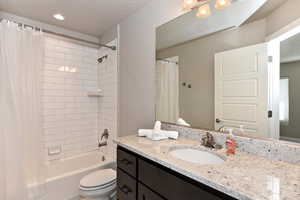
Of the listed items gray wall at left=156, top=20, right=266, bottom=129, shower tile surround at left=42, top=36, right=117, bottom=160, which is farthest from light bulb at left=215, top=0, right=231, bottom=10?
shower tile surround at left=42, top=36, right=117, bottom=160

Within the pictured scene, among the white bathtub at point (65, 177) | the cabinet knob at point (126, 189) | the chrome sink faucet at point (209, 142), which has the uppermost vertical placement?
the chrome sink faucet at point (209, 142)

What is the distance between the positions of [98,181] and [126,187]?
61cm

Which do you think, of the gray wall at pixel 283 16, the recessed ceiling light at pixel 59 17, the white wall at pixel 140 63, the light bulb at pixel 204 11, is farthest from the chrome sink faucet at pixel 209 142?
the recessed ceiling light at pixel 59 17

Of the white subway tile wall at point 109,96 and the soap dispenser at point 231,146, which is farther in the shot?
the white subway tile wall at point 109,96

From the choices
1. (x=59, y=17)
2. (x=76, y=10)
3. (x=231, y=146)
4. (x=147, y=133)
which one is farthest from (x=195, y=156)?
(x=59, y=17)

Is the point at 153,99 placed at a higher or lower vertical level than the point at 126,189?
higher

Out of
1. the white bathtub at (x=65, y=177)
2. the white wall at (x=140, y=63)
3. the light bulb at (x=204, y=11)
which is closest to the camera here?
the light bulb at (x=204, y=11)

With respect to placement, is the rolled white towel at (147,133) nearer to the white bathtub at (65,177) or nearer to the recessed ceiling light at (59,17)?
the white bathtub at (65,177)

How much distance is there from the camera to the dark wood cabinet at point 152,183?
71 centimetres

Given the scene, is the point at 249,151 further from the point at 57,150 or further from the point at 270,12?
the point at 57,150

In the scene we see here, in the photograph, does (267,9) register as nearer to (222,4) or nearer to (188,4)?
(222,4)

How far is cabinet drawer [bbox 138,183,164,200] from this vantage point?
0.92 meters

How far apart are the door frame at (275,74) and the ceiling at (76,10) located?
51.8 inches

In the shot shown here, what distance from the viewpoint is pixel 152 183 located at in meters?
0.94
